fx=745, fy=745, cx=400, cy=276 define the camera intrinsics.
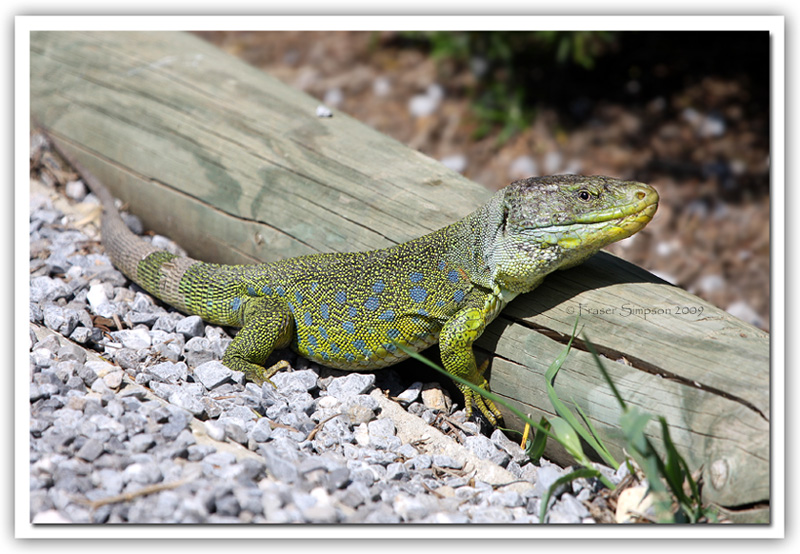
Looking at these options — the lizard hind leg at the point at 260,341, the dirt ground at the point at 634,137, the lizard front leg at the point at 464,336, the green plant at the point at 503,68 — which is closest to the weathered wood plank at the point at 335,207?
the lizard front leg at the point at 464,336

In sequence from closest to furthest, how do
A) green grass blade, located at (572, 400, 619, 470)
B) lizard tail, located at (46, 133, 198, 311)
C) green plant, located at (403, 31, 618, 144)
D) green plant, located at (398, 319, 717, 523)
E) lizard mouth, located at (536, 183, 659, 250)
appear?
1. green plant, located at (398, 319, 717, 523)
2. green grass blade, located at (572, 400, 619, 470)
3. lizard mouth, located at (536, 183, 659, 250)
4. lizard tail, located at (46, 133, 198, 311)
5. green plant, located at (403, 31, 618, 144)

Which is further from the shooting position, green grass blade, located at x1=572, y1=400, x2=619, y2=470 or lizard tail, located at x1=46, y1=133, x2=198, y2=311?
lizard tail, located at x1=46, y1=133, x2=198, y2=311

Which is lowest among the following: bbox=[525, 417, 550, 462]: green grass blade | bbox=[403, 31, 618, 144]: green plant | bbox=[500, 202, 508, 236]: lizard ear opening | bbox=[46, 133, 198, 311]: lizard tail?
bbox=[525, 417, 550, 462]: green grass blade

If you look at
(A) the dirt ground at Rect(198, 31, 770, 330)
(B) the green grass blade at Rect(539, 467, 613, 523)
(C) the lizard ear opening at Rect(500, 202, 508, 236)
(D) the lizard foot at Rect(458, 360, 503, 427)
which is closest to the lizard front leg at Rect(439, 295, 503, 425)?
(D) the lizard foot at Rect(458, 360, 503, 427)

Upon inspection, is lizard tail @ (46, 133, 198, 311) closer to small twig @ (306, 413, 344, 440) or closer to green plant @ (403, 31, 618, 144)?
small twig @ (306, 413, 344, 440)

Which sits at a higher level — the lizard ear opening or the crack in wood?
the lizard ear opening

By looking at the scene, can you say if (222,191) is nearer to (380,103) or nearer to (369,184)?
(369,184)
